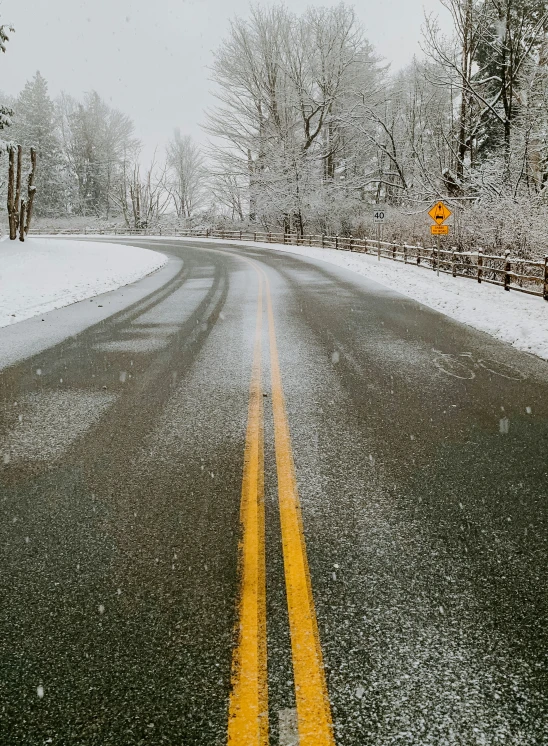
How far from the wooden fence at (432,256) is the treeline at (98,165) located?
1022 cm

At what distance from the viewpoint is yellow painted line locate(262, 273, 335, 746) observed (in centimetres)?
186

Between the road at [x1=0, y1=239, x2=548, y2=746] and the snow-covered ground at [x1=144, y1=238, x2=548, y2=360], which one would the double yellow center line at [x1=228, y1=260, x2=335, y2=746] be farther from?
the snow-covered ground at [x1=144, y1=238, x2=548, y2=360]

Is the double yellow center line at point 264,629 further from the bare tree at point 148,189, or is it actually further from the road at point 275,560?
the bare tree at point 148,189

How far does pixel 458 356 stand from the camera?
7859mm

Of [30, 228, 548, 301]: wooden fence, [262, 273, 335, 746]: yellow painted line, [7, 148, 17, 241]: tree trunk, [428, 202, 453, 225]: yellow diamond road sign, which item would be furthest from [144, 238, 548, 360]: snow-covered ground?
[7, 148, 17, 241]: tree trunk

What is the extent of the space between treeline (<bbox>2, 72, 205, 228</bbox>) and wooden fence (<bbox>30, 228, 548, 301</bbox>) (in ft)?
33.5

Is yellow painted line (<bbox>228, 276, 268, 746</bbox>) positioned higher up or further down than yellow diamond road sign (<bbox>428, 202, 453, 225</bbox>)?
further down

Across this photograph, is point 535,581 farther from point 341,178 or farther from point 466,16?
point 341,178

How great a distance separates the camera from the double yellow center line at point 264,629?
1.86m

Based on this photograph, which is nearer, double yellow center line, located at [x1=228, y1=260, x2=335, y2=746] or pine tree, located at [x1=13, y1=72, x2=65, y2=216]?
double yellow center line, located at [x1=228, y1=260, x2=335, y2=746]

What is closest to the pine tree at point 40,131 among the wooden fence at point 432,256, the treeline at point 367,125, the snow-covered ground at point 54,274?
the wooden fence at point 432,256

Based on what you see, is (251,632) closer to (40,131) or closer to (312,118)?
(312,118)

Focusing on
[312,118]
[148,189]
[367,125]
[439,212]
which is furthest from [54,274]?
[148,189]

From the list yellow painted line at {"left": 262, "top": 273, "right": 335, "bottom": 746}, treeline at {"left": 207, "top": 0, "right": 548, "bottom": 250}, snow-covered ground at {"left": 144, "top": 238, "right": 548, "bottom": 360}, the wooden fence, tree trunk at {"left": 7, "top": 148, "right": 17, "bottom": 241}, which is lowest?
yellow painted line at {"left": 262, "top": 273, "right": 335, "bottom": 746}
